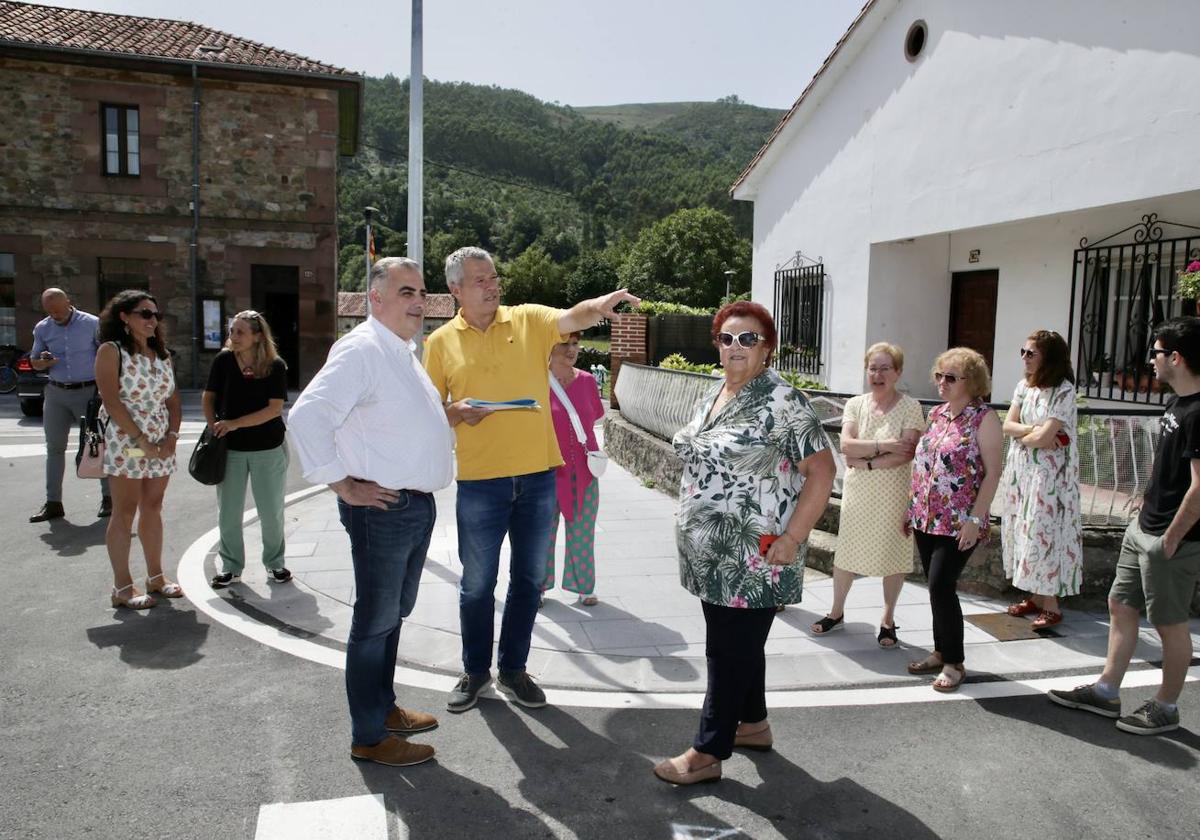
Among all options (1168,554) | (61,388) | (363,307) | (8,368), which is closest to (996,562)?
(1168,554)

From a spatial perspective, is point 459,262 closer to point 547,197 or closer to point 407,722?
point 407,722

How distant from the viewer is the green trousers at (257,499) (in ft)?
18.7

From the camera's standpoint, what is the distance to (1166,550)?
11.7 feet

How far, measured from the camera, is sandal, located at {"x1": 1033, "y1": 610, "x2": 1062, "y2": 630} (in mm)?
4988

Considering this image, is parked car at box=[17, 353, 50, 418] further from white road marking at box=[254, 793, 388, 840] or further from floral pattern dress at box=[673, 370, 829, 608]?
floral pattern dress at box=[673, 370, 829, 608]

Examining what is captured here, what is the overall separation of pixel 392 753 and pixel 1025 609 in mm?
4039

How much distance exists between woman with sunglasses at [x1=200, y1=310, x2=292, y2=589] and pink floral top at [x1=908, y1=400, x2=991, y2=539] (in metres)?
4.10

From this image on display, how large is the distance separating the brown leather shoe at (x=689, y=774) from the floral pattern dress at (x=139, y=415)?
377cm

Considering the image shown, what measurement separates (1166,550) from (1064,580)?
1509mm

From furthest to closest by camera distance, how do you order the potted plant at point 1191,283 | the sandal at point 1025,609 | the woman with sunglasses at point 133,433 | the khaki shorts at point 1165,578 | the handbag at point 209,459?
the potted plant at point 1191,283
the handbag at point 209,459
the sandal at point 1025,609
the woman with sunglasses at point 133,433
the khaki shorts at point 1165,578

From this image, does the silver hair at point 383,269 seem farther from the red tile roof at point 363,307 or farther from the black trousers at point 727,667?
the red tile roof at point 363,307

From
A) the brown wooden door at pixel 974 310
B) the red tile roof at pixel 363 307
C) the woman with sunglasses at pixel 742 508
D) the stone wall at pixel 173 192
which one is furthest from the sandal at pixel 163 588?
the red tile roof at pixel 363 307

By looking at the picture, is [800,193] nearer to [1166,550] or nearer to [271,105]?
[1166,550]

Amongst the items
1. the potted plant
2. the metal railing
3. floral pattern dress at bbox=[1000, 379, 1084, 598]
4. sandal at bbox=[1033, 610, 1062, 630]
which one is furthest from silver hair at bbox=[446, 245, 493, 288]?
the potted plant
